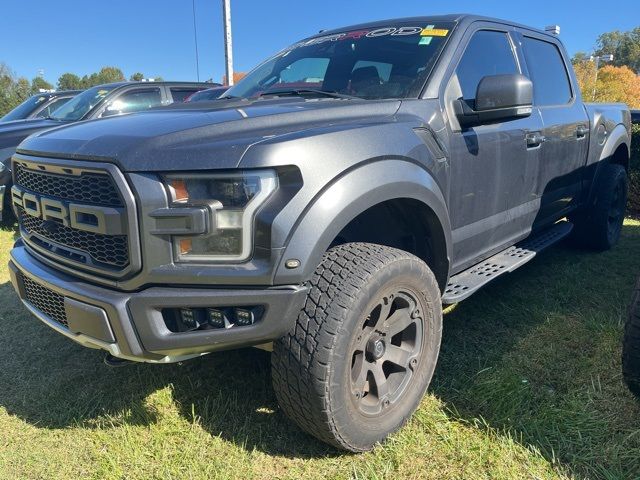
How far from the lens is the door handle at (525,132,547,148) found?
127 inches

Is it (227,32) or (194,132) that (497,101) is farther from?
(227,32)

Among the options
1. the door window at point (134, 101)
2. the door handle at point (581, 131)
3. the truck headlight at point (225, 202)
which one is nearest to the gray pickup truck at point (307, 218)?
the truck headlight at point (225, 202)

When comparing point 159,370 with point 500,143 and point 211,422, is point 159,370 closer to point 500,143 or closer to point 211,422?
point 211,422

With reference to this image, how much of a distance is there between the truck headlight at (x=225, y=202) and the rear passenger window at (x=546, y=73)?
8.52 feet

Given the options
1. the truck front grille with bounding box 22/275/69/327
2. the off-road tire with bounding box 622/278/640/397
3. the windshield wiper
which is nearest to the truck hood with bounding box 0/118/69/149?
the windshield wiper

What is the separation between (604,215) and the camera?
15.1ft

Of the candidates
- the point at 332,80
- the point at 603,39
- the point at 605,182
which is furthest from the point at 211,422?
the point at 603,39

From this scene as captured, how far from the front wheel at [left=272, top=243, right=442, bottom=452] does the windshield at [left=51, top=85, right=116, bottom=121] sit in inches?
237

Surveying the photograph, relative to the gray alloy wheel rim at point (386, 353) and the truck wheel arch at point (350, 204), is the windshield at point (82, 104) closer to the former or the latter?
the truck wheel arch at point (350, 204)

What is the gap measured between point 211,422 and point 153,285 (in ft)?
3.01

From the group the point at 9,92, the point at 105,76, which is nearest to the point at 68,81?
the point at 105,76

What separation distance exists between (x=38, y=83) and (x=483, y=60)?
244ft

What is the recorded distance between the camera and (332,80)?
9.61 feet

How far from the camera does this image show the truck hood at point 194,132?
5.74ft
